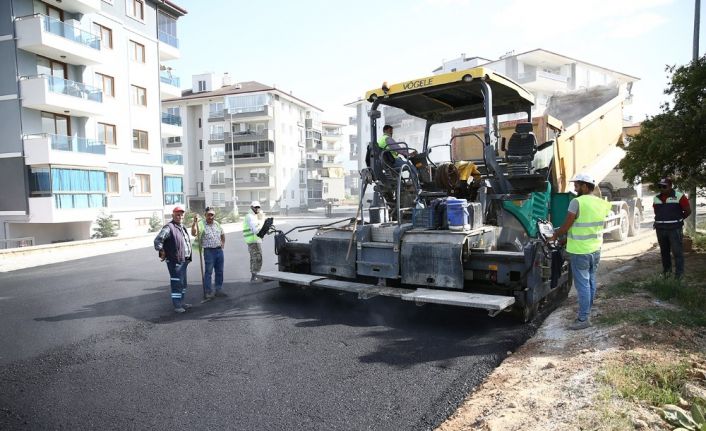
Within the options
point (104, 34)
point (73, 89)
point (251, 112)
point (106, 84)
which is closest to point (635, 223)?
point (73, 89)

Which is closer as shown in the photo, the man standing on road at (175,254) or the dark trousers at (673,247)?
the man standing on road at (175,254)

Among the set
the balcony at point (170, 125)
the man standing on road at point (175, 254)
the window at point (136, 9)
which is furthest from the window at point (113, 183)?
the man standing on road at point (175, 254)

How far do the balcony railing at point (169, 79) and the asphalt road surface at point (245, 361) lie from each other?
22916 millimetres

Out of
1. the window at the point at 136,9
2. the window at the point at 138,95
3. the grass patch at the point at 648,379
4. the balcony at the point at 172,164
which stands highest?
the window at the point at 136,9

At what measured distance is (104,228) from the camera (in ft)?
67.5

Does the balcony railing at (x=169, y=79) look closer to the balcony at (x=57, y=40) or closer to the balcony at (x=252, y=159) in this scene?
the balcony at (x=57, y=40)

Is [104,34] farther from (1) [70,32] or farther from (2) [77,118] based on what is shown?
(2) [77,118]

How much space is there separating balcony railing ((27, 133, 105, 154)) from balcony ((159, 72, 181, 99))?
22.5 feet

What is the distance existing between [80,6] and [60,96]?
449 cm

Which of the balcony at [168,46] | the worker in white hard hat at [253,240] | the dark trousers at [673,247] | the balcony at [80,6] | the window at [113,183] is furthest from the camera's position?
the balcony at [168,46]

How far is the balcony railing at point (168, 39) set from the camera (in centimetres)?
2767

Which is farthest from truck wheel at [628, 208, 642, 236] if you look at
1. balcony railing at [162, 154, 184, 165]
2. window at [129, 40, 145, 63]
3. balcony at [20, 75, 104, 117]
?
window at [129, 40, 145, 63]

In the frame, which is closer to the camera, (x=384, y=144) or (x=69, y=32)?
(x=384, y=144)

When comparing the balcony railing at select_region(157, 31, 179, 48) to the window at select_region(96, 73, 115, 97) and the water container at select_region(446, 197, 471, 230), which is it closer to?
the window at select_region(96, 73, 115, 97)
